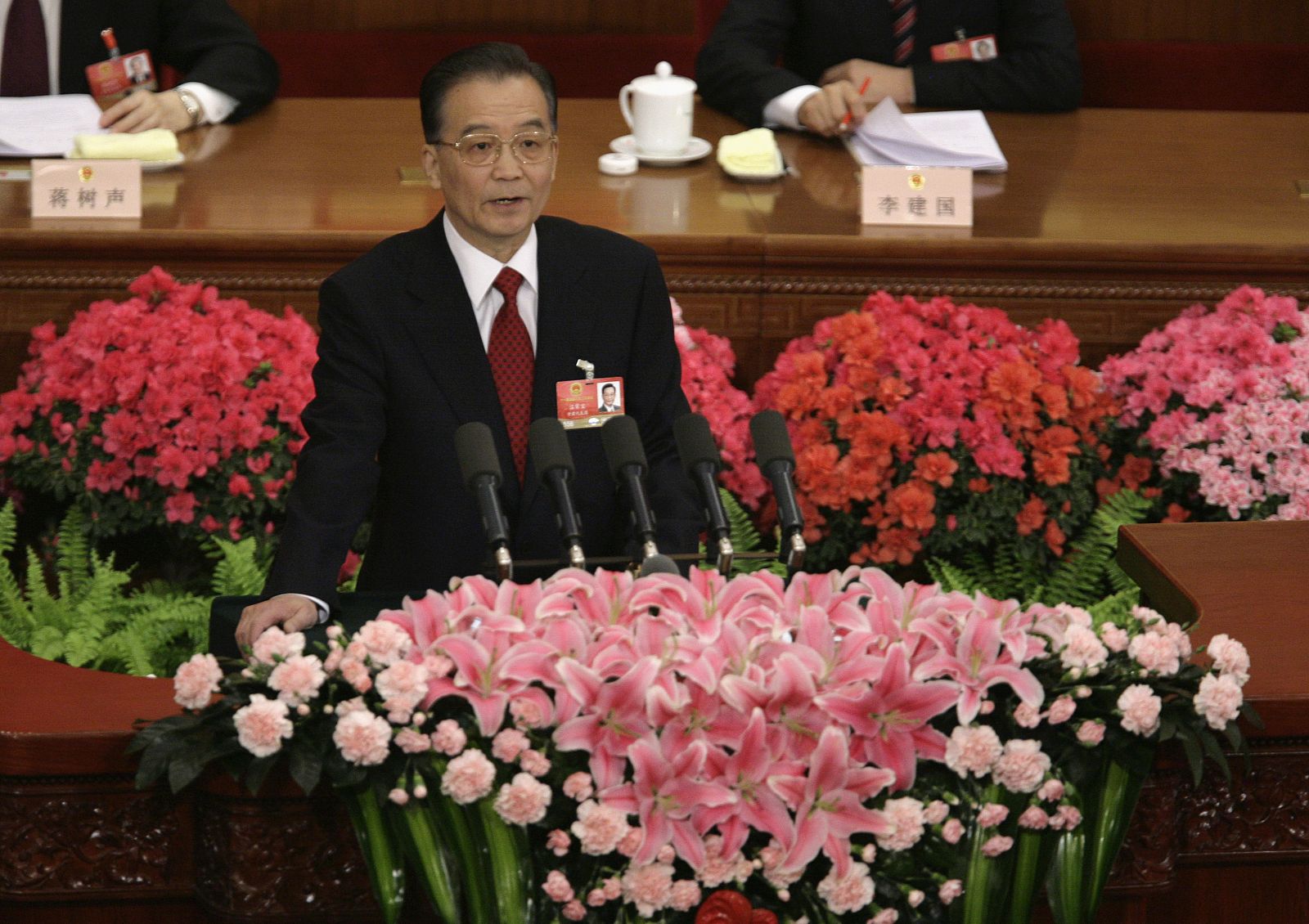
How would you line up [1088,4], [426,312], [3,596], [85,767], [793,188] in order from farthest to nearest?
1. [1088,4]
2. [793,188]
3. [3,596]
4. [426,312]
5. [85,767]

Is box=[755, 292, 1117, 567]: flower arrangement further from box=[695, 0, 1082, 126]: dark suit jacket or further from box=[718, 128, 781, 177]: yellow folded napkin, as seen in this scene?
box=[695, 0, 1082, 126]: dark suit jacket

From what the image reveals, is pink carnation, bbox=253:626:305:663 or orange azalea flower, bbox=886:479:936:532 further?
orange azalea flower, bbox=886:479:936:532

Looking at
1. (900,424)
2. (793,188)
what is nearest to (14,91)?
(793,188)

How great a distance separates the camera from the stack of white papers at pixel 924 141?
3141 millimetres

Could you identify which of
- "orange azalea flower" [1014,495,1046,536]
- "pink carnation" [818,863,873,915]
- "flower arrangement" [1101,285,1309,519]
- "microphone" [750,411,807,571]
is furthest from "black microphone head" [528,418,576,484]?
Result: "flower arrangement" [1101,285,1309,519]

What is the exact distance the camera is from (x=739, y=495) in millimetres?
2816

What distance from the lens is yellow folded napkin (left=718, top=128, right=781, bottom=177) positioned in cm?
313

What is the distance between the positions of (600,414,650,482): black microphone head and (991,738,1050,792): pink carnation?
1.16ft

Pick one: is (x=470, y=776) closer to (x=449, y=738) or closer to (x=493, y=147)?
(x=449, y=738)

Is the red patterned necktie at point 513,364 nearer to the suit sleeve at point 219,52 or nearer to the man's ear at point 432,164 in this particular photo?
the man's ear at point 432,164

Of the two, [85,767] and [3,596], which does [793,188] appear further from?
[85,767]

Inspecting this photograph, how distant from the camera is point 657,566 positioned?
4.51 feet

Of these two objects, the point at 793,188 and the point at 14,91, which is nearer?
the point at 793,188

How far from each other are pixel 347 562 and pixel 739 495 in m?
0.64
